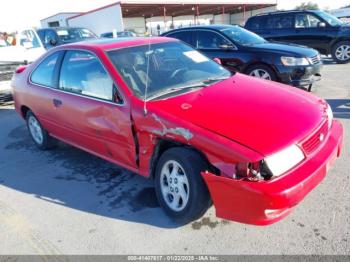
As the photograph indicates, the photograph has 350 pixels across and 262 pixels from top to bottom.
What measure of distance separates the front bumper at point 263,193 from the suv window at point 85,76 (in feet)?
5.12

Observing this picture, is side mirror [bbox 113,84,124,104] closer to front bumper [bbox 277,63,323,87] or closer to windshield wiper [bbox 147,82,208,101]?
windshield wiper [bbox 147,82,208,101]

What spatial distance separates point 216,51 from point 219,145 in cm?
537

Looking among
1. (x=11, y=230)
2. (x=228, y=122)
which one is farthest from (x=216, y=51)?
(x=11, y=230)

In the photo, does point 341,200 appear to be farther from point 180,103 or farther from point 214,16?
point 214,16

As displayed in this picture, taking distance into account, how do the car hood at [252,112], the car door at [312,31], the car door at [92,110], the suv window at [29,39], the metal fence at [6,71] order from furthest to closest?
the car door at [312,31] → the suv window at [29,39] → the metal fence at [6,71] → the car door at [92,110] → the car hood at [252,112]

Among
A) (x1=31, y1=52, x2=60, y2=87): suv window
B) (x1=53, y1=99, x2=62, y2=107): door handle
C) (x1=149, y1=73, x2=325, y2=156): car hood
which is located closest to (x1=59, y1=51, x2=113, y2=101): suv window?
(x1=53, y1=99, x2=62, y2=107): door handle

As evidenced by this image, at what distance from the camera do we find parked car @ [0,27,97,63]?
8.70 metres

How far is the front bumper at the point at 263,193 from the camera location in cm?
234

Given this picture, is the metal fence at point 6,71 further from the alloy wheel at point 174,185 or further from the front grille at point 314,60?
the front grille at point 314,60

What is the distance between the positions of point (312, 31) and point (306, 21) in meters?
0.42

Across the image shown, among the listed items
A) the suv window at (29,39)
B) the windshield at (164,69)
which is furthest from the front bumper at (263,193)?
the suv window at (29,39)

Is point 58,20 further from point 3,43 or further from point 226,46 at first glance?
point 226,46

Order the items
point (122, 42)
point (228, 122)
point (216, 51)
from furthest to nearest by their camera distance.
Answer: point (216, 51), point (122, 42), point (228, 122)

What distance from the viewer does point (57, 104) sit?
4.17 metres
